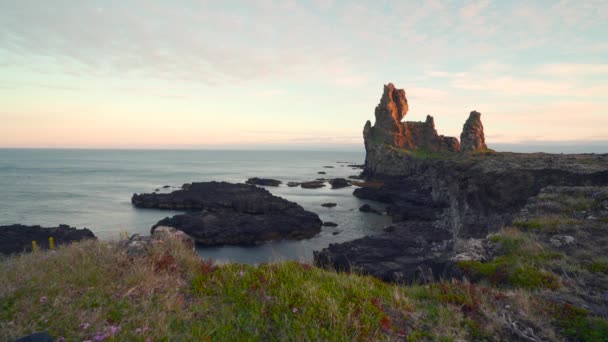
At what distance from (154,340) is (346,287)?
3.47 meters

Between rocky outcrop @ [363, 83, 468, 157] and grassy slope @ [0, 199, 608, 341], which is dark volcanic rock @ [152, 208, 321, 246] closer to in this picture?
grassy slope @ [0, 199, 608, 341]

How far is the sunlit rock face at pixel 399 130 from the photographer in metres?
106

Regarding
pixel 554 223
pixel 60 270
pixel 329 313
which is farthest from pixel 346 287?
pixel 554 223

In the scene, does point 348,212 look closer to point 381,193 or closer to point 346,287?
point 381,193

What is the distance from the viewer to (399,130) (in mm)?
108312

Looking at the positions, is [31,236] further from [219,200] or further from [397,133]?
[397,133]

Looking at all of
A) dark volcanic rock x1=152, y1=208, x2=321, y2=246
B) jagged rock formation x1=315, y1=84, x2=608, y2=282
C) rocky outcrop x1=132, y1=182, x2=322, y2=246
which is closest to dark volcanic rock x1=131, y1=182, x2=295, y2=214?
rocky outcrop x1=132, y1=182, x2=322, y2=246

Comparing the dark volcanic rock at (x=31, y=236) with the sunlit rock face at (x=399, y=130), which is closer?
the dark volcanic rock at (x=31, y=236)

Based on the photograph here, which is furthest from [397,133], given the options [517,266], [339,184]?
[517,266]

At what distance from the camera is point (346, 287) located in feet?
20.7

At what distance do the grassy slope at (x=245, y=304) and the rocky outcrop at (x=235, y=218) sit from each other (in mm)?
31933

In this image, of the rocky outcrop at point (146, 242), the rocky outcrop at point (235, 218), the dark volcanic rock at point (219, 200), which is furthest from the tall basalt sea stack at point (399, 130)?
the rocky outcrop at point (146, 242)

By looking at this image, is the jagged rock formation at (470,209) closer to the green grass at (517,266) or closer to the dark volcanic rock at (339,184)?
the green grass at (517,266)

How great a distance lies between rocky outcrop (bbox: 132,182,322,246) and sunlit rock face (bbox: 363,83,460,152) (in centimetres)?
5906
